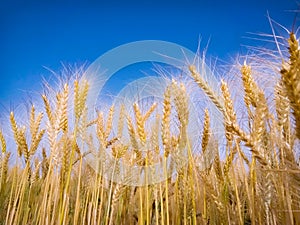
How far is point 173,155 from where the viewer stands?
6.17 ft

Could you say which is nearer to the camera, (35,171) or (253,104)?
(253,104)

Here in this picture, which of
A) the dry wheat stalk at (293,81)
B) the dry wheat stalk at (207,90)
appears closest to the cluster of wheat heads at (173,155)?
the dry wheat stalk at (207,90)

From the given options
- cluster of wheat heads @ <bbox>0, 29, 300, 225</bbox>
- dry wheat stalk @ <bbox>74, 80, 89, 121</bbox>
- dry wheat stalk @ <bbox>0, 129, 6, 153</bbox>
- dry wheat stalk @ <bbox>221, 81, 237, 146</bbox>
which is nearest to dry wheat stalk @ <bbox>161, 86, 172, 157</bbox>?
cluster of wheat heads @ <bbox>0, 29, 300, 225</bbox>

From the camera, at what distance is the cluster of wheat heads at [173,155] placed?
147 cm

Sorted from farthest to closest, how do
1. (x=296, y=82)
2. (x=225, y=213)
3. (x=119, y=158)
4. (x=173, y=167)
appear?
1. (x=119, y=158)
2. (x=173, y=167)
3. (x=225, y=213)
4. (x=296, y=82)

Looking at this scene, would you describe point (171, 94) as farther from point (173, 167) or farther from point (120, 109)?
point (120, 109)

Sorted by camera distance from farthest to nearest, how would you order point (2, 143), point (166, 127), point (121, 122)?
point (2, 143)
point (121, 122)
point (166, 127)

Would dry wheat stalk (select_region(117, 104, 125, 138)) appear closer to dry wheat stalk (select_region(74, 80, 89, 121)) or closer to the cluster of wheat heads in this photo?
the cluster of wheat heads

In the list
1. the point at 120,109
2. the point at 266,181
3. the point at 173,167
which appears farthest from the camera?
the point at 120,109

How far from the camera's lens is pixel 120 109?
258 cm

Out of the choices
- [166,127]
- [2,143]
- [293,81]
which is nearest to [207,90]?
[166,127]

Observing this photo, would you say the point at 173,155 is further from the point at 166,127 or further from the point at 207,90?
the point at 207,90

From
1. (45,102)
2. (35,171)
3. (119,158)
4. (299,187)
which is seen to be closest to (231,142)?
(119,158)

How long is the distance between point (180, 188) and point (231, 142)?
51 cm
